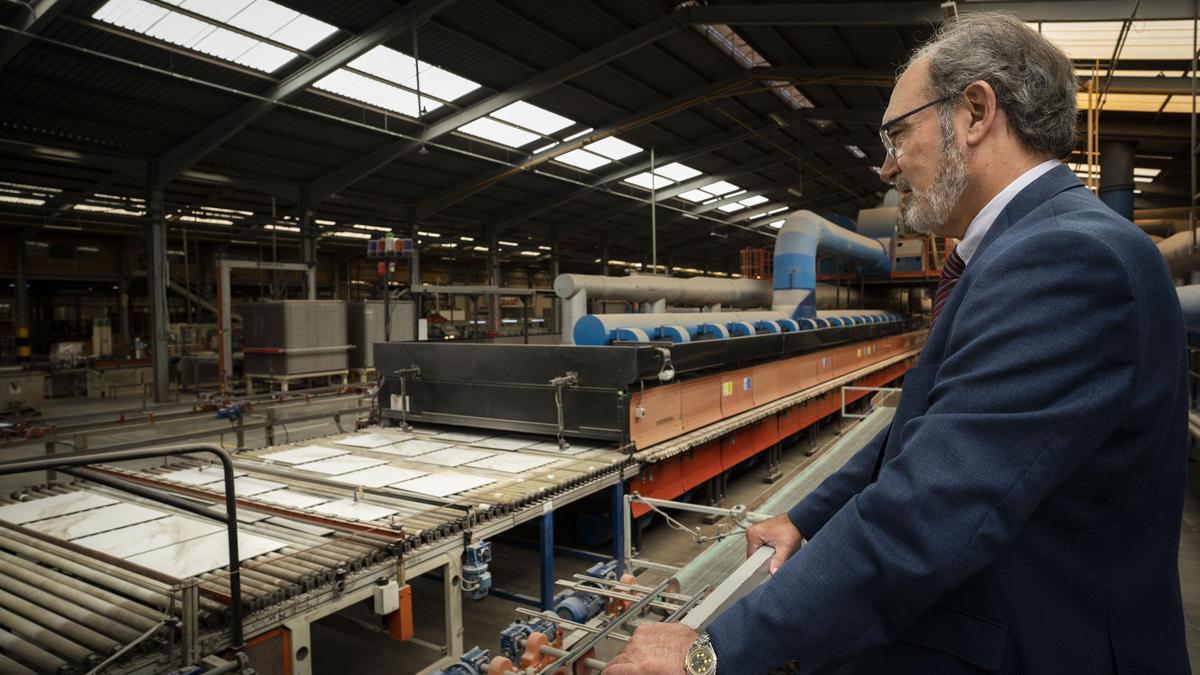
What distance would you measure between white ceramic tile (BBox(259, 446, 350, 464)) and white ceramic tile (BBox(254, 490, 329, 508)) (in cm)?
73

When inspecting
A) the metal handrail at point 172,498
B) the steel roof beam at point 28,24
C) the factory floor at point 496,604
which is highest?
the steel roof beam at point 28,24

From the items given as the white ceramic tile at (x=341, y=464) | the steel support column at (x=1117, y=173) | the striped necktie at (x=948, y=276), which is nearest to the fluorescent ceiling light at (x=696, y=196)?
the steel support column at (x=1117, y=173)

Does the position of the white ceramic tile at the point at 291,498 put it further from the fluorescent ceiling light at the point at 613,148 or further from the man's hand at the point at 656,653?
the fluorescent ceiling light at the point at 613,148

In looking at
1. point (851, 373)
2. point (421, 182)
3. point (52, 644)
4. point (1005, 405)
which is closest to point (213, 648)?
point (52, 644)

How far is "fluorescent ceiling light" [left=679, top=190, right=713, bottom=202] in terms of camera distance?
2334 centimetres

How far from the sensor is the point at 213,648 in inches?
93.4

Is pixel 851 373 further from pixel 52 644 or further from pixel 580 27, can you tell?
pixel 52 644

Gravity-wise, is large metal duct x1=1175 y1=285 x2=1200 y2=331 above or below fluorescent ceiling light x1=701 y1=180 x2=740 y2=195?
below

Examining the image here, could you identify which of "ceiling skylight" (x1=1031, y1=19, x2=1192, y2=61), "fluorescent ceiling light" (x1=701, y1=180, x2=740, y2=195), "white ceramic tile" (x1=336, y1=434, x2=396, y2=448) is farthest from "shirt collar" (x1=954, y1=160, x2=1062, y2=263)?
"fluorescent ceiling light" (x1=701, y1=180, x2=740, y2=195)

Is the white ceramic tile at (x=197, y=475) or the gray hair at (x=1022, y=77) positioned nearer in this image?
the gray hair at (x=1022, y=77)

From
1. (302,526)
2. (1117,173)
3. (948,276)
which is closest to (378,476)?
(302,526)

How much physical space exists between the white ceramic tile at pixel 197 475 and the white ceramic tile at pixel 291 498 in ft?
2.05

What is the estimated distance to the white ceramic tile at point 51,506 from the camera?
3588 mm

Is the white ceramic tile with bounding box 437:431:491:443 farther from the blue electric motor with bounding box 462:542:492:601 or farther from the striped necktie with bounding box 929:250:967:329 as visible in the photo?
the striped necktie with bounding box 929:250:967:329
